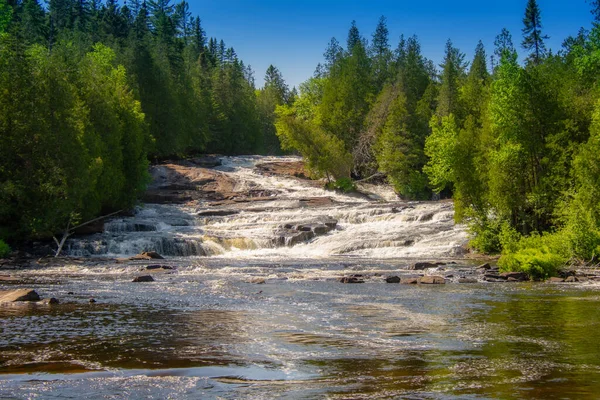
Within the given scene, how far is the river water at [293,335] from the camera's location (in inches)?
365

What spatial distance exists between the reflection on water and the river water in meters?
0.03

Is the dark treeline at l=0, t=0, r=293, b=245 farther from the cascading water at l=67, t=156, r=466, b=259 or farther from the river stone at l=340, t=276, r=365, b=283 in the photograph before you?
the river stone at l=340, t=276, r=365, b=283

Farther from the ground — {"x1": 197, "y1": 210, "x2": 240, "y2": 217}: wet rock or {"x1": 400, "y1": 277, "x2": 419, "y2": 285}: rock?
{"x1": 197, "y1": 210, "x2": 240, "y2": 217}: wet rock

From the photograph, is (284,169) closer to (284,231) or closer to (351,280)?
(284,231)

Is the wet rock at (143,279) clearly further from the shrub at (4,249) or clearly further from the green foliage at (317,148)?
the green foliage at (317,148)

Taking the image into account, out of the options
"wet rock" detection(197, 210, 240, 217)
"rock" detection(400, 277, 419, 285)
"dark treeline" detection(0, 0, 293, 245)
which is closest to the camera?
"rock" detection(400, 277, 419, 285)

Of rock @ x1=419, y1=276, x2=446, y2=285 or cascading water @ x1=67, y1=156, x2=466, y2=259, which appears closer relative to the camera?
rock @ x1=419, y1=276, x2=446, y2=285

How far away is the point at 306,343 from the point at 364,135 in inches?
2348

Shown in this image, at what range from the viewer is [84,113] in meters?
38.6

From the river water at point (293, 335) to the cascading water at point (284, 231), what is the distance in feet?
17.2

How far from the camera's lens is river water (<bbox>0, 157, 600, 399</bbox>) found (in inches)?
365

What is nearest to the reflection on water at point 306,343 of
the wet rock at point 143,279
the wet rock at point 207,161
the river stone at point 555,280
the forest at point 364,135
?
the river stone at point 555,280

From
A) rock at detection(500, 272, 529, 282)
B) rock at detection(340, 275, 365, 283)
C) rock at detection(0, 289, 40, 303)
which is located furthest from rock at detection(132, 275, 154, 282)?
rock at detection(500, 272, 529, 282)

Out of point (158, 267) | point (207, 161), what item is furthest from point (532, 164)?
point (207, 161)
